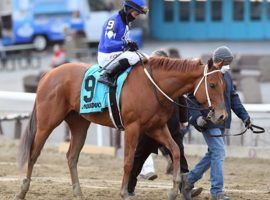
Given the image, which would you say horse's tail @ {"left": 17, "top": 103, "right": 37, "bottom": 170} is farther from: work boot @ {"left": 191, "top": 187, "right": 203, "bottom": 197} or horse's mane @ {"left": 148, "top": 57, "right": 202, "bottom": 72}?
work boot @ {"left": 191, "top": 187, "right": 203, "bottom": 197}

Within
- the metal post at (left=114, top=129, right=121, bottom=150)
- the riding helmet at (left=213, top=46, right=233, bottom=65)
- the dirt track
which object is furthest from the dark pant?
the metal post at (left=114, top=129, right=121, bottom=150)

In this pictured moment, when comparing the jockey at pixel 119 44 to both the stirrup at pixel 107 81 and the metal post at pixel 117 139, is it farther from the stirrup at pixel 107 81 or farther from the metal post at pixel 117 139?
the metal post at pixel 117 139

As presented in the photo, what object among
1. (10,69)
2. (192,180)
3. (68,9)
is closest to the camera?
(192,180)

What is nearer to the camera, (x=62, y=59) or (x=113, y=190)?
(x=113, y=190)

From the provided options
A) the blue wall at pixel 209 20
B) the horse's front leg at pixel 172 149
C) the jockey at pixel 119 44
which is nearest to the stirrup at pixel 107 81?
the jockey at pixel 119 44

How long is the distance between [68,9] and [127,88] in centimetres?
2711

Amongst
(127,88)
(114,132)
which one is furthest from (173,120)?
(114,132)

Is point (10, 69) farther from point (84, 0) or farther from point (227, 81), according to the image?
point (227, 81)

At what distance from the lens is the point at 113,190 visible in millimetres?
10133

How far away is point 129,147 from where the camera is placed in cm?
901

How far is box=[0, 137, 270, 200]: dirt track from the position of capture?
985cm

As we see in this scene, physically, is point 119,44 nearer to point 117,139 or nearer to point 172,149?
point 172,149

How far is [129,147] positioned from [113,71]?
83 centimetres

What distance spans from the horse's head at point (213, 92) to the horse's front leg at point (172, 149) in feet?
1.68
